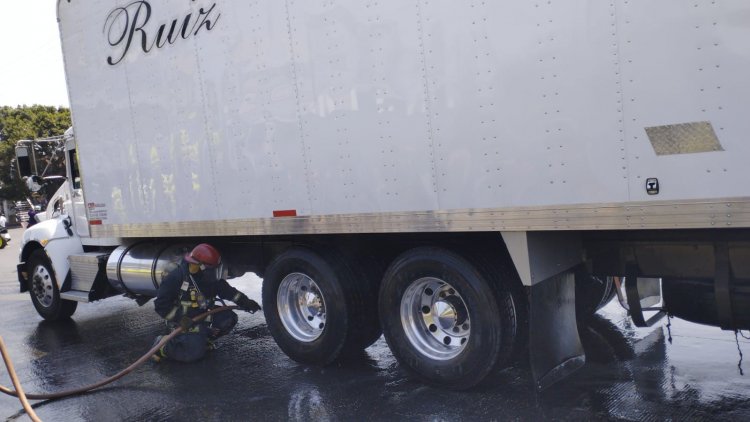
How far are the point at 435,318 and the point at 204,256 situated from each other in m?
2.74

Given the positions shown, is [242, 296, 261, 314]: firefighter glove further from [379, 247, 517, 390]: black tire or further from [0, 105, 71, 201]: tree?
[0, 105, 71, 201]: tree

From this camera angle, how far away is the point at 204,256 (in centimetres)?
679

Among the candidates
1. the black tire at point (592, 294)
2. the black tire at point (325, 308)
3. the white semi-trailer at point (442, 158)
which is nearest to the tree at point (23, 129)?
the white semi-trailer at point (442, 158)

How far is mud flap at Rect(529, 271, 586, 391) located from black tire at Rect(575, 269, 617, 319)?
1152 millimetres

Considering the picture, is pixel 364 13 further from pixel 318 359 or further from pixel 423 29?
pixel 318 359

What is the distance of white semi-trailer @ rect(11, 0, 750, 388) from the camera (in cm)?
372

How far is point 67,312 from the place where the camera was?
31.4ft

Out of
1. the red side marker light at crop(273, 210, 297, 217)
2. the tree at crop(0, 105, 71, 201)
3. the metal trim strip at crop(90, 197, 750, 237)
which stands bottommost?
the metal trim strip at crop(90, 197, 750, 237)

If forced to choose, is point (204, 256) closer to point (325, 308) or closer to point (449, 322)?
point (325, 308)

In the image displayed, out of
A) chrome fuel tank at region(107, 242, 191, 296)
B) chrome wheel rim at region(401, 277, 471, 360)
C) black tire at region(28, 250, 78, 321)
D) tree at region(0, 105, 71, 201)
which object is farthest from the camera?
tree at region(0, 105, 71, 201)

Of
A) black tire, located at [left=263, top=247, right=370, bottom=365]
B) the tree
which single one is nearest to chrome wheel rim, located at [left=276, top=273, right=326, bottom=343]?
black tire, located at [left=263, top=247, right=370, bottom=365]

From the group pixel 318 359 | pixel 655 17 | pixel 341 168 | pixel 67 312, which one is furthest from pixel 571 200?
pixel 67 312

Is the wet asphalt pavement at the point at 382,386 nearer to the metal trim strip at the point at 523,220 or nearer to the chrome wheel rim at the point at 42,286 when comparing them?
the metal trim strip at the point at 523,220

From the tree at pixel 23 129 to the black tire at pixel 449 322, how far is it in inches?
1668
